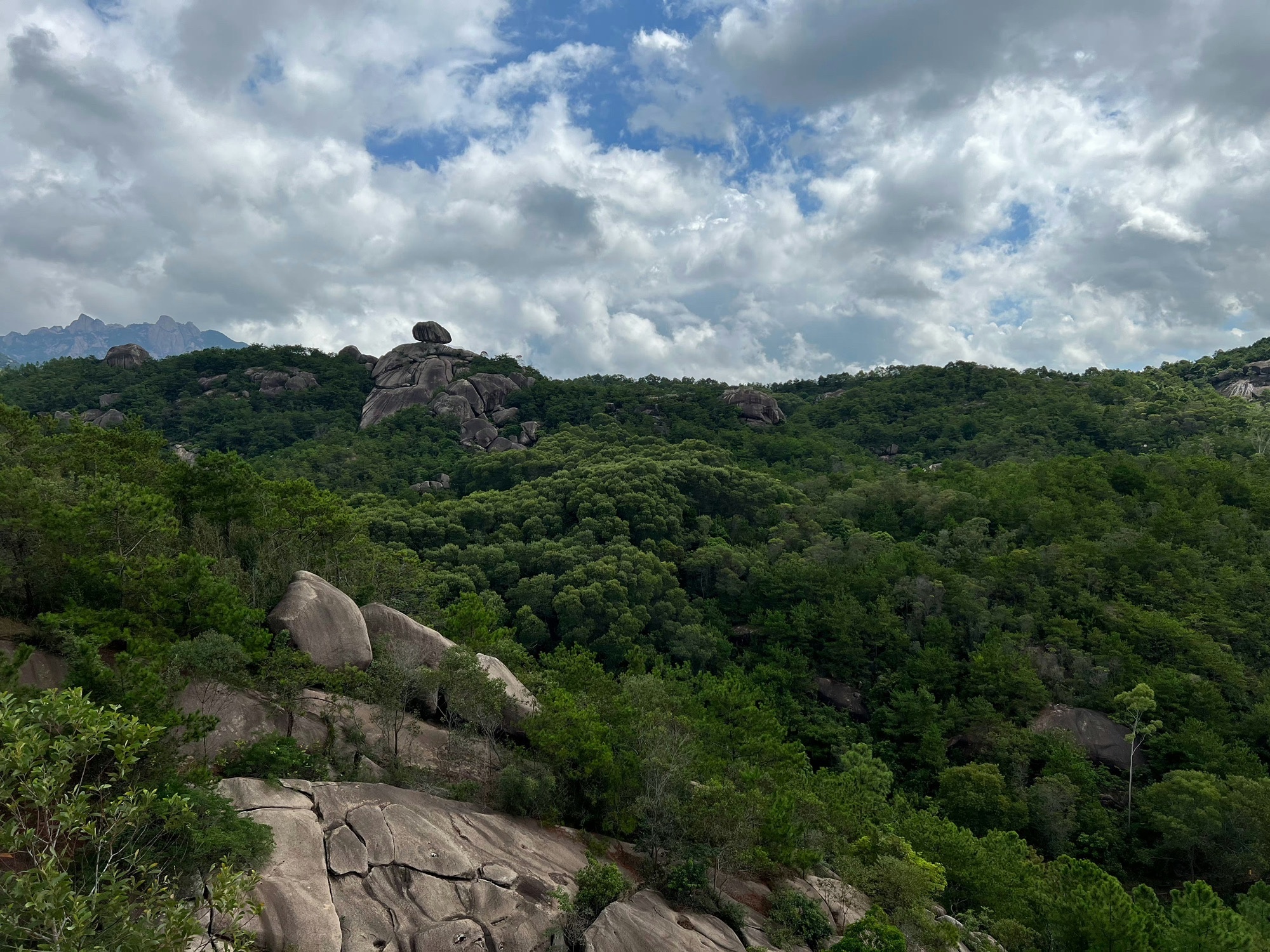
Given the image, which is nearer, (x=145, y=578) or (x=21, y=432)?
(x=145, y=578)

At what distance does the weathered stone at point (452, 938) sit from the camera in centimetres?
1389

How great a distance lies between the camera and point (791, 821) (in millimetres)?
20438

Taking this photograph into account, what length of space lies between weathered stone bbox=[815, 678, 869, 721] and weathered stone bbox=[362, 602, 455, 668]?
30.1 m

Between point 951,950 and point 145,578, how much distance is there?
83.1 feet

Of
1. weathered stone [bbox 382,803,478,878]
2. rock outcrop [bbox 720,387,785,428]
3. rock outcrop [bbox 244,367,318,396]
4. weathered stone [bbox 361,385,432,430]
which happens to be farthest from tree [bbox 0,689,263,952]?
rock outcrop [bbox 244,367,318,396]

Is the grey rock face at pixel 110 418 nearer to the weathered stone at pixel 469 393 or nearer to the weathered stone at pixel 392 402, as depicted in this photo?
the weathered stone at pixel 392 402

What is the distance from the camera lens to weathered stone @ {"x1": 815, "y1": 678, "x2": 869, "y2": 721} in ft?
149

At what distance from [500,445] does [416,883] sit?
73721mm

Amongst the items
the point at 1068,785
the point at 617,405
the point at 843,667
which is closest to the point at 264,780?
the point at 1068,785

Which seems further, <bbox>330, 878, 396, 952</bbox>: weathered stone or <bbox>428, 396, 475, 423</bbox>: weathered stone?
<bbox>428, 396, 475, 423</bbox>: weathered stone

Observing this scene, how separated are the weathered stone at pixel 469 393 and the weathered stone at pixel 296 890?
81081 millimetres

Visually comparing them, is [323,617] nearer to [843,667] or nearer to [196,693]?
[196,693]

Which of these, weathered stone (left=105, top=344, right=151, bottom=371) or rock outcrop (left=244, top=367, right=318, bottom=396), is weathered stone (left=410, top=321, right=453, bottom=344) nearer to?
rock outcrop (left=244, top=367, right=318, bottom=396)

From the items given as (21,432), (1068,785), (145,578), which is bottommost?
(1068,785)
